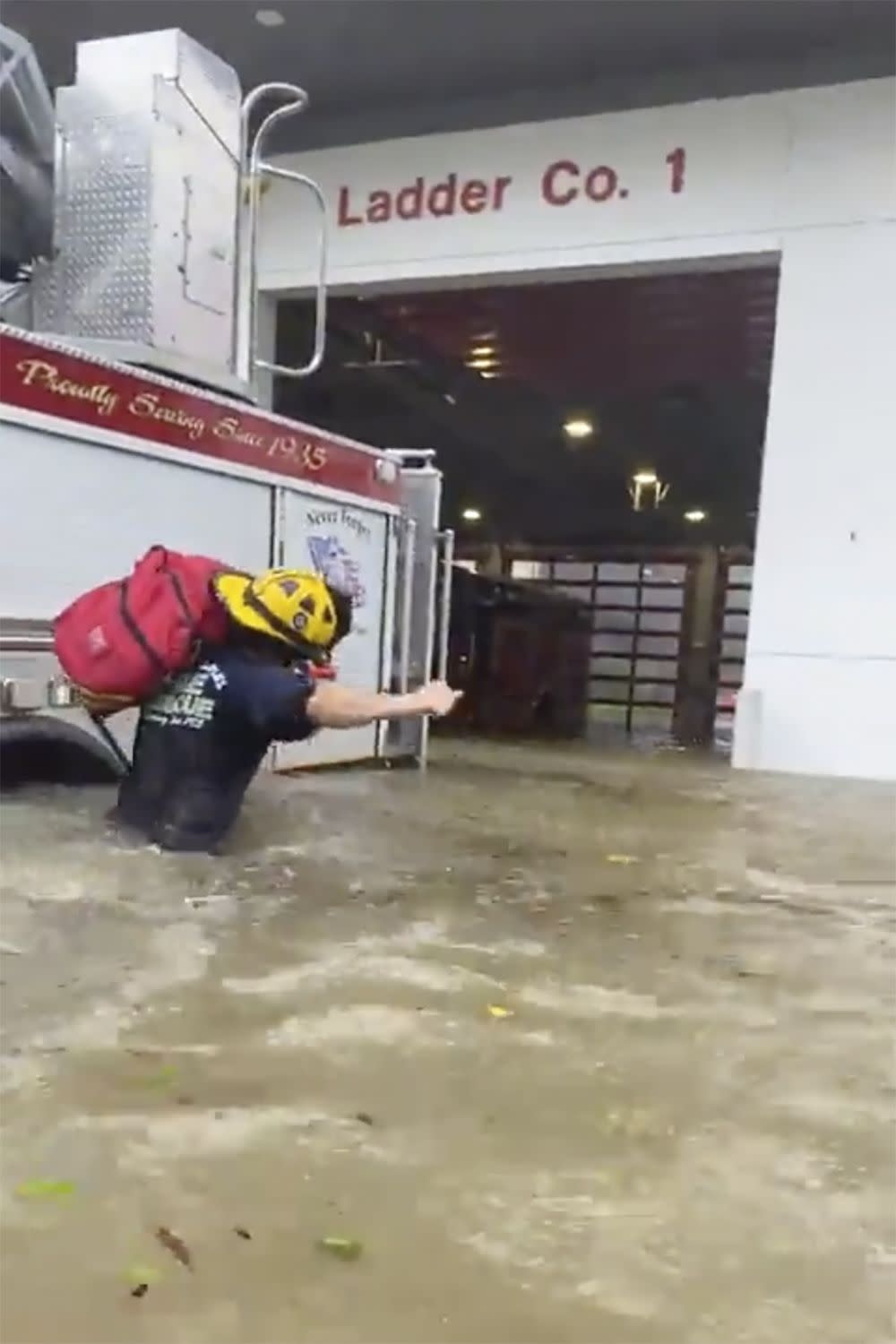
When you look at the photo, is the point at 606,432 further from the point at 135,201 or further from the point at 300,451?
the point at 135,201

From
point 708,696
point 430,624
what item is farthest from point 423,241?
point 708,696

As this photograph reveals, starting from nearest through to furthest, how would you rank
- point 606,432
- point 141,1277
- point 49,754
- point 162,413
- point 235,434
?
point 141,1277 < point 49,754 < point 162,413 < point 235,434 < point 606,432

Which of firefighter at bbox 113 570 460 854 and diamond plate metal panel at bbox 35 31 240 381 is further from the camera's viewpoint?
diamond plate metal panel at bbox 35 31 240 381

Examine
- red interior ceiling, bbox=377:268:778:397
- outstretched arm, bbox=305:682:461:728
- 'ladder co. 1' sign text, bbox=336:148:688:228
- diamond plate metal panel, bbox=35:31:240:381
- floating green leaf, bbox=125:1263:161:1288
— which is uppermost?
'ladder co. 1' sign text, bbox=336:148:688:228

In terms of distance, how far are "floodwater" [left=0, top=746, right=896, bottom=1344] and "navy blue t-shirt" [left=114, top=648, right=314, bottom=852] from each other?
0.17m

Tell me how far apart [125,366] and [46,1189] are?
346cm

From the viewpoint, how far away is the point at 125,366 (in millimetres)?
4426

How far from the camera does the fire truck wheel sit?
4.02 metres

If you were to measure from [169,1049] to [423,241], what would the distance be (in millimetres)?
7327

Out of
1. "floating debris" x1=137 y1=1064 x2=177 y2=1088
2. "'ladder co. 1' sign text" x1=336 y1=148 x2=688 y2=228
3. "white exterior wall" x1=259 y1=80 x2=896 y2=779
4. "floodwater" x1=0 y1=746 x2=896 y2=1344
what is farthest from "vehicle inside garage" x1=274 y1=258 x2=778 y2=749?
"floating debris" x1=137 y1=1064 x2=177 y2=1088

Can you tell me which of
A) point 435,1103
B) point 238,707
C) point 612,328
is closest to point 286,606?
point 238,707

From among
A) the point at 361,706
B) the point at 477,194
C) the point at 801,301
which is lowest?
the point at 361,706

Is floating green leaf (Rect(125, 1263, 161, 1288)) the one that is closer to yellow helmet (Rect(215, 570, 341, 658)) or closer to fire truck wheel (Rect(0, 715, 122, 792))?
yellow helmet (Rect(215, 570, 341, 658))

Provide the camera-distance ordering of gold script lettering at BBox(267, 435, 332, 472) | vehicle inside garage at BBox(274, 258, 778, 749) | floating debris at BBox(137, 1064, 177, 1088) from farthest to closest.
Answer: vehicle inside garage at BBox(274, 258, 778, 749) → gold script lettering at BBox(267, 435, 332, 472) → floating debris at BBox(137, 1064, 177, 1088)
